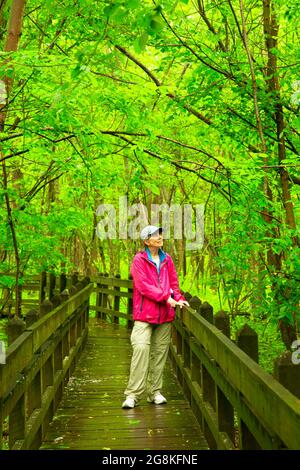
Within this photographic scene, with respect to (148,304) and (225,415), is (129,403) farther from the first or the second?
(225,415)

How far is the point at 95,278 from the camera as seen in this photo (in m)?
16.1

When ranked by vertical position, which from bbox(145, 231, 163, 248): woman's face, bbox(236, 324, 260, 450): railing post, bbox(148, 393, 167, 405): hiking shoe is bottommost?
bbox(148, 393, 167, 405): hiking shoe

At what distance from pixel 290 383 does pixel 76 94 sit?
4.53m

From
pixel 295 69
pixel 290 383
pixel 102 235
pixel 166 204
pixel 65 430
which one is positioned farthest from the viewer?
pixel 102 235

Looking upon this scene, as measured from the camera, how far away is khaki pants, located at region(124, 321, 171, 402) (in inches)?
242

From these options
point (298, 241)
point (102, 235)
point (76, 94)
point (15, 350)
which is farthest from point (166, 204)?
point (15, 350)

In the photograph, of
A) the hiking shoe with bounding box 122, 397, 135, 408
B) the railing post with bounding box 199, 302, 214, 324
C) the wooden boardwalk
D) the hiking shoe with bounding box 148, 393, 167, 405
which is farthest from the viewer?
the hiking shoe with bounding box 148, 393, 167, 405

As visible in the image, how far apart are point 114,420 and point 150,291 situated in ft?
4.76

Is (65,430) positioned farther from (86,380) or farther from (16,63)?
(16,63)

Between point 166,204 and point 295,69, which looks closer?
point 295,69

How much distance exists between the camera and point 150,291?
237 inches

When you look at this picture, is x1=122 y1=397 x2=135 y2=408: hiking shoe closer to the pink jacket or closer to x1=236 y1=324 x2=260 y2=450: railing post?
the pink jacket

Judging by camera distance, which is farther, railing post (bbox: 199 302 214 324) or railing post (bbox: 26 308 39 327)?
railing post (bbox: 199 302 214 324)

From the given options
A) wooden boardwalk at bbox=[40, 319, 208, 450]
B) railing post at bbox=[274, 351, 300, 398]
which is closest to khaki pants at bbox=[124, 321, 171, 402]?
wooden boardwalk at bbox=[40, 319, 208, 450]
